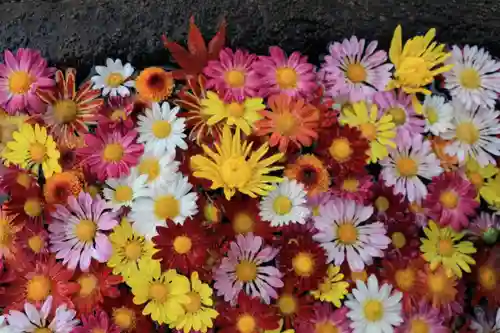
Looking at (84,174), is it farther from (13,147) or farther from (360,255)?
(360,255)

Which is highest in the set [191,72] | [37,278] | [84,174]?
[191,72]

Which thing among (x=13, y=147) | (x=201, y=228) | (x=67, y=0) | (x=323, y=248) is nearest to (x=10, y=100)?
(x=13, y=147)

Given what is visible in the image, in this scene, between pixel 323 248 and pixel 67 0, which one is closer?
pixel 323 248

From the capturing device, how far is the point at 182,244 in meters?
0.80

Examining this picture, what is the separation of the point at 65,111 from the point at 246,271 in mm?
325

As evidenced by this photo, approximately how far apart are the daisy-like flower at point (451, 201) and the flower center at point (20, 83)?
1.83 ft

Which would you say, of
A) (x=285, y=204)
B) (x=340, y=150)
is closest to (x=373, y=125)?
(x=340, y=150)

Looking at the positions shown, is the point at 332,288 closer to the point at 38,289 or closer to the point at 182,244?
the point at 182,244

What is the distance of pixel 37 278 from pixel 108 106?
0.24 metres

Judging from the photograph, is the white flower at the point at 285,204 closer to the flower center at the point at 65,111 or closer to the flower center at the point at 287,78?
the flower center at the point at 287,78

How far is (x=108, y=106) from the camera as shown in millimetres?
866

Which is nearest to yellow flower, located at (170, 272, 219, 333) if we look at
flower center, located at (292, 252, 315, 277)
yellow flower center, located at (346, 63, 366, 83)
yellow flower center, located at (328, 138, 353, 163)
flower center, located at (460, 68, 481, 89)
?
flower center, located at (292, 252, 315, 277)

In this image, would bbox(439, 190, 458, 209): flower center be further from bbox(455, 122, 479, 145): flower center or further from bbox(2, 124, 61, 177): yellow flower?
bbox(2, 124, 61, 177): yellow flower

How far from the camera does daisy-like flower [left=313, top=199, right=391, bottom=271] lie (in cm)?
83
